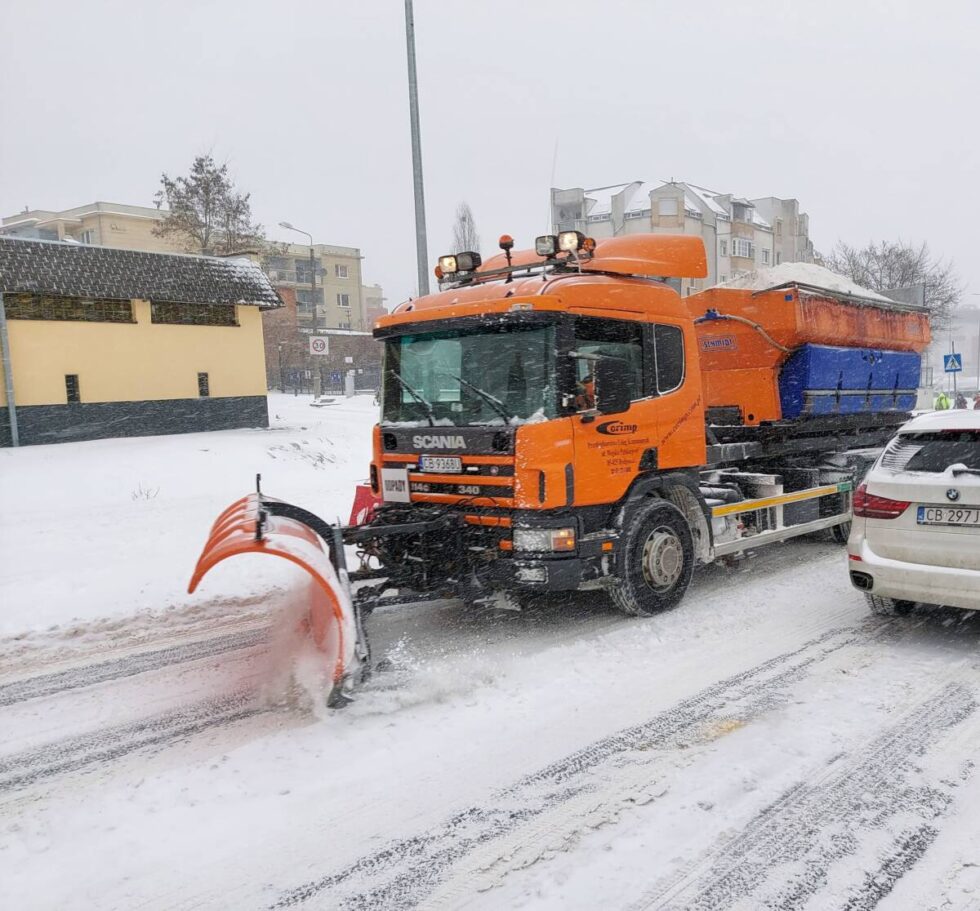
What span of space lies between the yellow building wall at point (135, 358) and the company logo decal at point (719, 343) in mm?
15488

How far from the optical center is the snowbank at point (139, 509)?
24.7 ft

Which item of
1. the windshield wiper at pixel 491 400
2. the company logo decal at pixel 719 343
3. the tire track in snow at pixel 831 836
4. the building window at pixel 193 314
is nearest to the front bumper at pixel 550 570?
the windshield wiper at pixel 491 400

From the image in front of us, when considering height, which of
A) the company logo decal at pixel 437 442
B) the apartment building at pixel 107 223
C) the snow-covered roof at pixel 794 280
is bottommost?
the company logo decal at pixel 437 442

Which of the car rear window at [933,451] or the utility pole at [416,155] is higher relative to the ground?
the utility pole at [416,155]

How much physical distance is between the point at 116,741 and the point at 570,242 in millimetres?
4666

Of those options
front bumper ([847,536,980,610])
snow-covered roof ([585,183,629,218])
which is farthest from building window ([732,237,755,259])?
front bumper ([847,536,980,610])

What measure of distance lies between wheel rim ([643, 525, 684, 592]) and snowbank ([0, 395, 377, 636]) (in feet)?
9.70

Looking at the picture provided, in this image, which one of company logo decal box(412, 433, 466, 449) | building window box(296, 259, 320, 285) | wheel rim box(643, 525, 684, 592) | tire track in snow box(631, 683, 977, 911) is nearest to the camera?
tire track in snow box(631, 683, 977, 911)

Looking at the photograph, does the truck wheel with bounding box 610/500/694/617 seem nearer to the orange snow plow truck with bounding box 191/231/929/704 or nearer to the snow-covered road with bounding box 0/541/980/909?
the orange snow plow truck with bounding box 191/231/929/704

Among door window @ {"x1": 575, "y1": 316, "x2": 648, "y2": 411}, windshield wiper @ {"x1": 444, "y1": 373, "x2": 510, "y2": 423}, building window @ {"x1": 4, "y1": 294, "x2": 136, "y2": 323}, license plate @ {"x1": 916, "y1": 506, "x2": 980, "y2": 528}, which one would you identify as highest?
building window @ {"x1": 4, "y1": 294, "x2": 136, "y2": 323}

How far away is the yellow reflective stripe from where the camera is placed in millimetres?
7295

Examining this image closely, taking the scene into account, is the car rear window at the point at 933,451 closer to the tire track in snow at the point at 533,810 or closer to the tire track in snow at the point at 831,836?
the tire track in snow at the point at 533,810

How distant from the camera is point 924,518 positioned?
17.5 ft

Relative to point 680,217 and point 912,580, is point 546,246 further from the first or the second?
point 680,217
